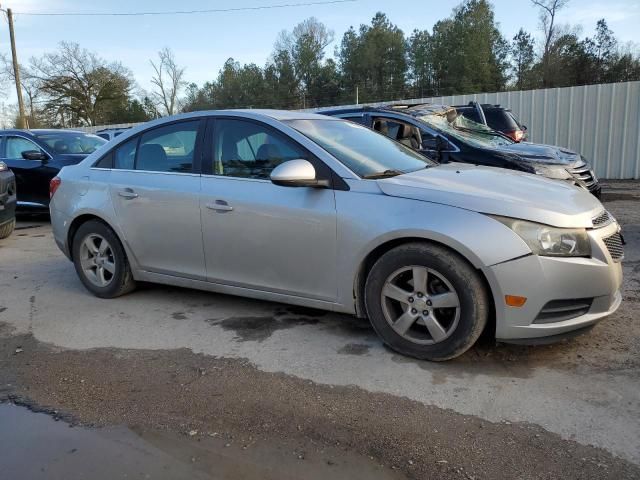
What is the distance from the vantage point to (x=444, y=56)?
44.3 metres

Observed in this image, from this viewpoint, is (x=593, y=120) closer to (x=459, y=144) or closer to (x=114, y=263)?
(x=459, y=144)

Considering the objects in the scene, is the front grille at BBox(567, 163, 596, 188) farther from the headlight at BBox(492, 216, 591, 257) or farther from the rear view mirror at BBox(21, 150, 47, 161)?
the rear view mirror at BBox(21, 150, 47, 161)

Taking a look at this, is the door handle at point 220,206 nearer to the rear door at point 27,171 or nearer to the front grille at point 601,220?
the front grille at point 601,220

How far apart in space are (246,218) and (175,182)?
2.70 feet

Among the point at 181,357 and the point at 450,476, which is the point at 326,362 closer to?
the point at 181,357

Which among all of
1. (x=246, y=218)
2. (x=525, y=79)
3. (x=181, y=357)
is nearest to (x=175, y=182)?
(x=246, y=218)

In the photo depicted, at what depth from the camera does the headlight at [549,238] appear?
3.19 m

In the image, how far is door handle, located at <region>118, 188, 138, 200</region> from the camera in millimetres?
4703

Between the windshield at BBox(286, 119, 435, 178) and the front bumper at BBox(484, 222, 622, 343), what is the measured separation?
1145 mm

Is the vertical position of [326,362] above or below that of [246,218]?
below

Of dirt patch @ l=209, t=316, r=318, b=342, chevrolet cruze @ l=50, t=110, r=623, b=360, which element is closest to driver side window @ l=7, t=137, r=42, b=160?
chevrolet cruze @ l=50, t=110, r=623, b=360

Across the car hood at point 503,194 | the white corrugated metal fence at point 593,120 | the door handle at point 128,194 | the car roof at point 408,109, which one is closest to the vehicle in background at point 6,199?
the door handle at point 128,194

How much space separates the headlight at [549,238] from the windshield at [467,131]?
438cm

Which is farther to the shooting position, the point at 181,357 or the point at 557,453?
the point at 181,357
